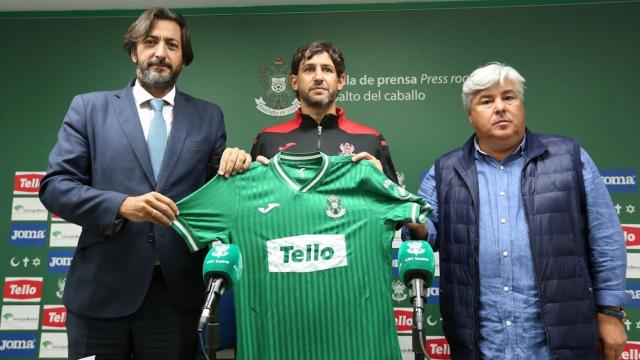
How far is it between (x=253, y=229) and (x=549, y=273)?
3.41ft

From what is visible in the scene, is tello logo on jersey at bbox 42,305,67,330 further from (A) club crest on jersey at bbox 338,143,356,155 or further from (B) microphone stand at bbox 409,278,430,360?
(B) microphone stand at bbox 409,278,430,360

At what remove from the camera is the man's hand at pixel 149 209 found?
1492 mm

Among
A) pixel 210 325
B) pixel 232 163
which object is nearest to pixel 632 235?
pixel 232 163

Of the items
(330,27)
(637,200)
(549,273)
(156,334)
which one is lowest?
(156,334)

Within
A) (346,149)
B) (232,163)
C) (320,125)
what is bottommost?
(232,163)

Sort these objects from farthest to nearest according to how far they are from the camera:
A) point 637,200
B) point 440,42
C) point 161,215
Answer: point 440,42 < point 637,200 < point 161,215

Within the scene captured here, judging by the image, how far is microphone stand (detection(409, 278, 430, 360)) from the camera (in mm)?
1282

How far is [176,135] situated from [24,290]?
188 centimetres

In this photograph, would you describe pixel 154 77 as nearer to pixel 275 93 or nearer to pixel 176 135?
pixel 176 135

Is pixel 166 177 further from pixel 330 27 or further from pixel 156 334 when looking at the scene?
pixel 330 27

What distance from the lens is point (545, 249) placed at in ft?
5.44

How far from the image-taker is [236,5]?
116 inches

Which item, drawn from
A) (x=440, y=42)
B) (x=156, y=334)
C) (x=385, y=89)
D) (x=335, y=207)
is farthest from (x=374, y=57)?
(x=156, y=334)

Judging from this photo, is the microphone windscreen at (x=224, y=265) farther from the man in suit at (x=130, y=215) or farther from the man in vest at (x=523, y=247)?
the man in vest at (x=523, y=247)
